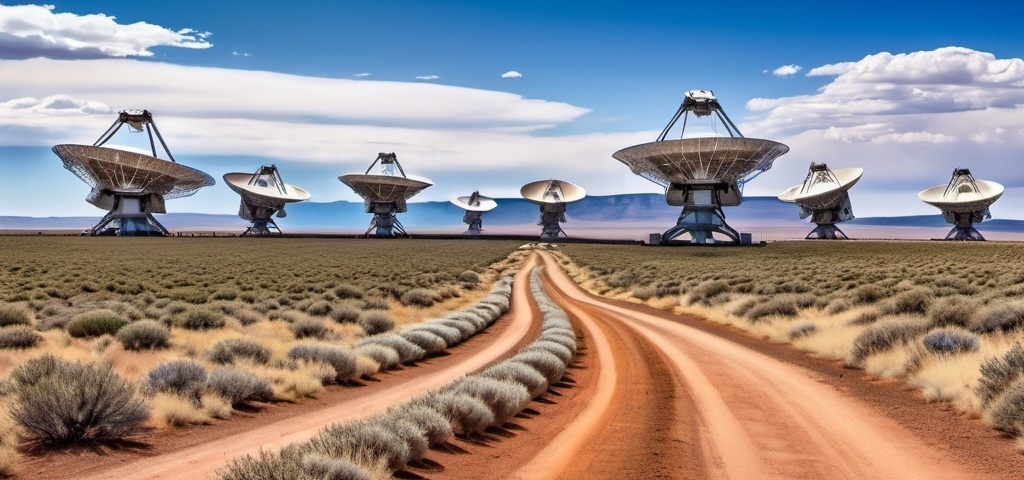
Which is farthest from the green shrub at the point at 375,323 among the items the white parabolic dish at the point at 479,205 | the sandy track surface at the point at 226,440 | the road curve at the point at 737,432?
the white parabolic dish at the point at 479,205

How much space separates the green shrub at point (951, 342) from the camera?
13.6 meters

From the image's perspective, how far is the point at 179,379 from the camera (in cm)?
1159

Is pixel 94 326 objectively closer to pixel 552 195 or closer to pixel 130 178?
pixel 130 178

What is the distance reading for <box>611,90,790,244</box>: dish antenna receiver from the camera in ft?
263

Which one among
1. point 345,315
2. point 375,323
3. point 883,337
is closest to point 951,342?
point 883,337

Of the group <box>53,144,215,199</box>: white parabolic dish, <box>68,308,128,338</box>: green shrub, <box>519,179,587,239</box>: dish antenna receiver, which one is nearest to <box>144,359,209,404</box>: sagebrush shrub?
<box>68,308,128,338</box>: green shrub

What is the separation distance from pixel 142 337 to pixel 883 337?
635 inches

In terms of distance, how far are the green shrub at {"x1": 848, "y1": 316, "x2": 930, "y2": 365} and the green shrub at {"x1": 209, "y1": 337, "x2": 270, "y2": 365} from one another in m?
12.6

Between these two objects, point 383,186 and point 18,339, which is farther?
point 383,186

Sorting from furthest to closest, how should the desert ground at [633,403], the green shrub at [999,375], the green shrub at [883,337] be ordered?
the green shrub at [883,337]
the green shrub at [999,375]
the desert ground at [633,403]

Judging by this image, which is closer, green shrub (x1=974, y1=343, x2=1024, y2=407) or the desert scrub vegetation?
the desert scrub vegetation

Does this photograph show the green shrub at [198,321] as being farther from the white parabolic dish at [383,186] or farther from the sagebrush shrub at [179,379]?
the white parabolic dish at [383,186]

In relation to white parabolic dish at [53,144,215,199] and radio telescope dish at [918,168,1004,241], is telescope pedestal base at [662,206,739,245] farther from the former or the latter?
white parabolic dish at [53,144,215,199]

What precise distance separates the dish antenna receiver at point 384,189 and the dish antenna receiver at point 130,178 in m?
22.4
